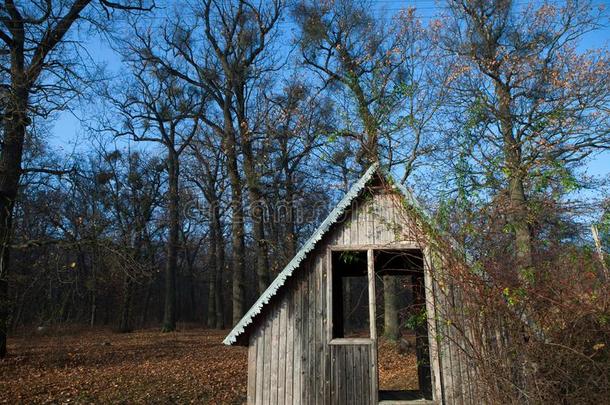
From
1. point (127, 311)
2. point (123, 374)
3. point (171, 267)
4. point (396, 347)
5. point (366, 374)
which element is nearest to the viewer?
point (366, 374)

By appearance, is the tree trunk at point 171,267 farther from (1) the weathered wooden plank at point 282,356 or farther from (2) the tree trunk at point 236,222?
(1) the weathered wooden plank at point 282,356

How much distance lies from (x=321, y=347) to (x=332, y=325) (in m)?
0.39

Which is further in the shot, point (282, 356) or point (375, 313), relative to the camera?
point (282, 356)

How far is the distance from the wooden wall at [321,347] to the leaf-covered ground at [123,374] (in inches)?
152

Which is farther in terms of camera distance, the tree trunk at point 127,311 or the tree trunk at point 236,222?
the tree trunk at point 127,311

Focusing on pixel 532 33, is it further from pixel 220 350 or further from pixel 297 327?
pixel 220 350

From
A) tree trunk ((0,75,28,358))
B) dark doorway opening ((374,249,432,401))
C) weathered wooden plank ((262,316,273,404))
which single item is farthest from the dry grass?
tree trunk ((0,75,28,358))

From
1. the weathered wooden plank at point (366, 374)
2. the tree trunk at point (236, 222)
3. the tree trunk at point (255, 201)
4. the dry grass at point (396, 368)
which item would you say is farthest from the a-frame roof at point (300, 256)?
the tree trunk at point (236, 222)

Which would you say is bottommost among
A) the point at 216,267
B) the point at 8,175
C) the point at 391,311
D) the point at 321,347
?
the point at 321,347

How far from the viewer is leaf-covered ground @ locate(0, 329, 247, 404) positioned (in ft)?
32.6

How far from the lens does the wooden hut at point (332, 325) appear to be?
6797 mm

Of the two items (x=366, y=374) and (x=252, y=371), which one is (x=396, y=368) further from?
(x=252, y=371)

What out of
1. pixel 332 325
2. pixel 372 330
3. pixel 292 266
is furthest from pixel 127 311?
pixel 372 330

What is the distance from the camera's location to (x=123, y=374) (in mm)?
12109
